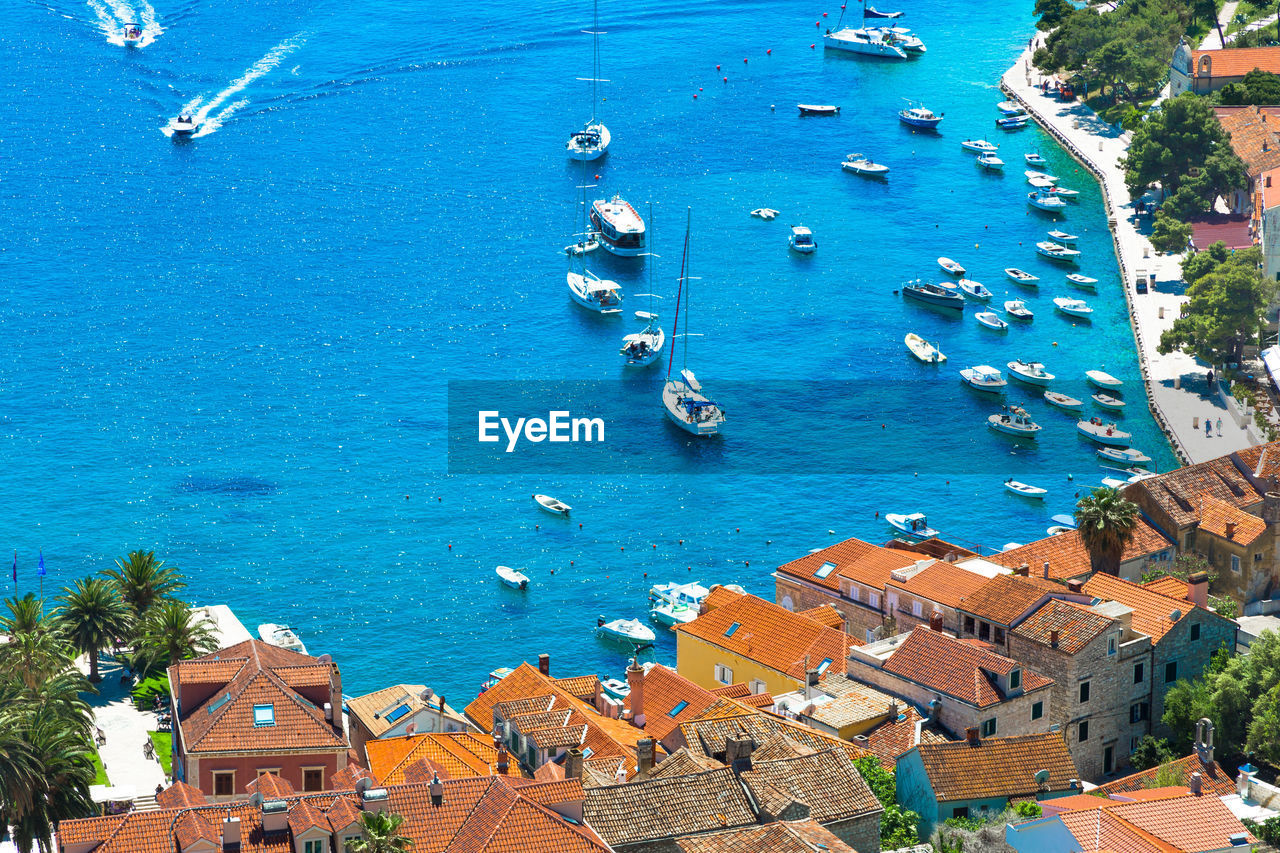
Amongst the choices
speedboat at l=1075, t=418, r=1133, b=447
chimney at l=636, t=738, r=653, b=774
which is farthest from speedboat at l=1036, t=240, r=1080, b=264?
chimney at l=636, t=738, r=653, b=774

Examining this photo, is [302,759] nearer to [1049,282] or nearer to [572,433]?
[572,433]

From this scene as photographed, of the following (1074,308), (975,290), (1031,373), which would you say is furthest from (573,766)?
(975,290)

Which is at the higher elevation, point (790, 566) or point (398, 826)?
point (398, 826)

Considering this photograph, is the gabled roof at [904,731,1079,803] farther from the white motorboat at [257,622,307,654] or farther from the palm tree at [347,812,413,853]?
the white motorboat at [257,622,307,654]

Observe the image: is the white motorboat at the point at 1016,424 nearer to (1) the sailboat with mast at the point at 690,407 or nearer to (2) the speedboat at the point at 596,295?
(1) the sailboat with mast at the point at 690,407

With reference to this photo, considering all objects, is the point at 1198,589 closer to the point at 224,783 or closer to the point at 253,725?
the point at 253,725

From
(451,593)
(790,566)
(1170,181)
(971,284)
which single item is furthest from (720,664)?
(1170,181)

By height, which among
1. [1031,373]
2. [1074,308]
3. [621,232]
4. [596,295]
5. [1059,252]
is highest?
[621,232]

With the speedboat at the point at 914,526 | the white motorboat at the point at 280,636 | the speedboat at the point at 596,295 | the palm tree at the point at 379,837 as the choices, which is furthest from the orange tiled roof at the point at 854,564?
the speedboat at the point at 596,295
